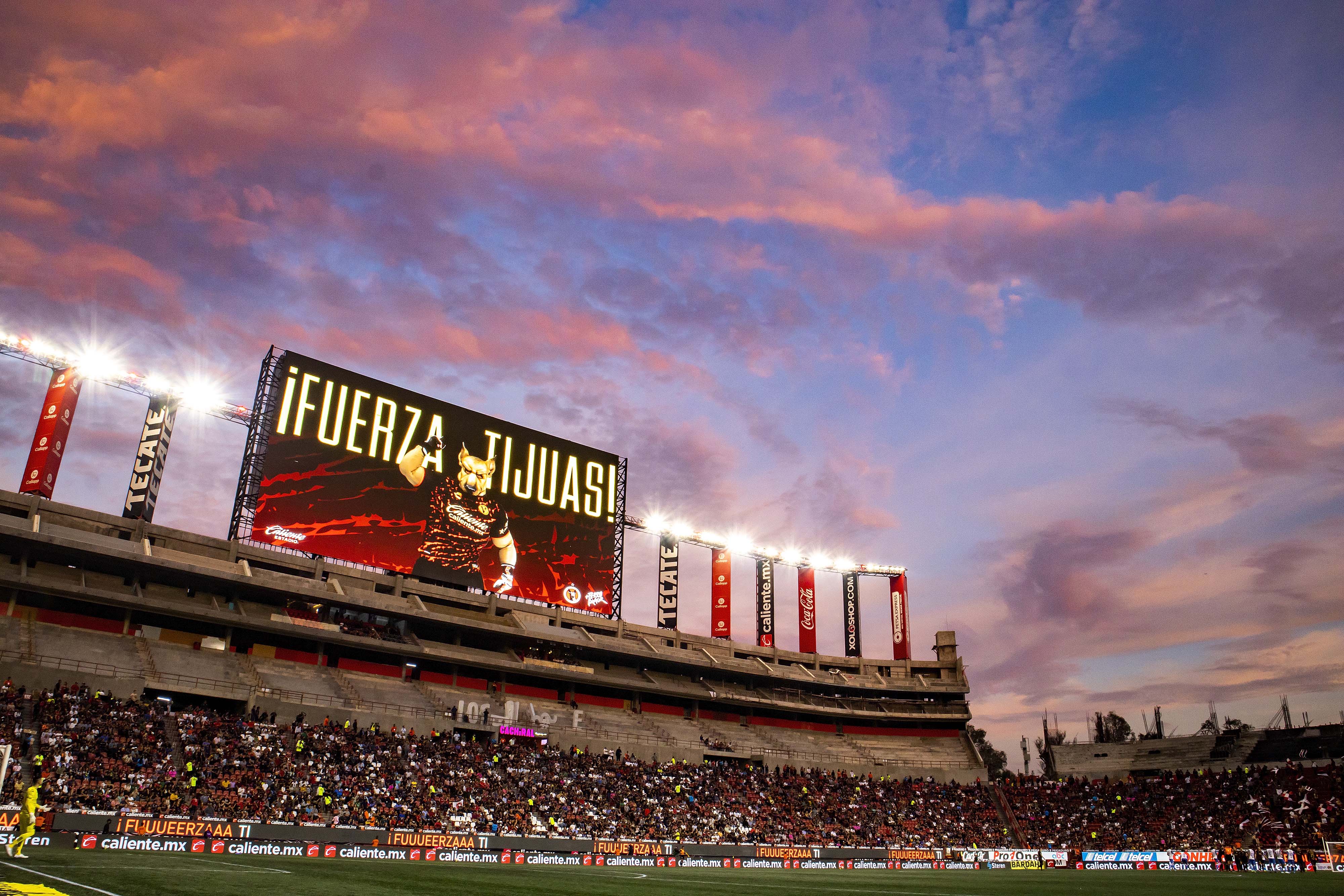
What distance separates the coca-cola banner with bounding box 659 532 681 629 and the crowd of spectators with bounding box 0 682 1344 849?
13.5 meters

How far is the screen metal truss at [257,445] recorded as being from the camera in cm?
5338

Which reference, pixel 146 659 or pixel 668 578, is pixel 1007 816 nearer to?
pixel 668 578

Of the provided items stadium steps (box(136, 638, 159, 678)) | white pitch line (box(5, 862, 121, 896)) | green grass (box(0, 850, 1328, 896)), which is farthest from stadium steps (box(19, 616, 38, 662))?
white pitch line (box(5, 862, 121, 896))

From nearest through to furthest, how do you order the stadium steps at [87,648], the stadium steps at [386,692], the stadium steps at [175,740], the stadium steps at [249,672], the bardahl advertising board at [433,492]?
the stadium steps at [175,740] → the stadium steps at [87,648] → the stadium steps at [249,672] → the stadium steps at [386,692] → the bardahl advertising board at [433,492]

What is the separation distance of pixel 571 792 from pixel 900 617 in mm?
45696

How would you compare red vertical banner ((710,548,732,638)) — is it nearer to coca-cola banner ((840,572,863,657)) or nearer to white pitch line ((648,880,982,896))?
coca-cola banner ((840,572,863,657))

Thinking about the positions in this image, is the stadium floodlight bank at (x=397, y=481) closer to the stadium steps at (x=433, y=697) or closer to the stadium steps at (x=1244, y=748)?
the stadium steps at (x=433, y=697)

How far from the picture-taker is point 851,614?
8838cm

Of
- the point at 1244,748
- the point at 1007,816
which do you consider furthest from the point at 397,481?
the point at 1244,748

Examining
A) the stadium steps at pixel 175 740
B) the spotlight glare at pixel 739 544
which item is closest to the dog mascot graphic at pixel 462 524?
the stadium steps at pixel 175 740

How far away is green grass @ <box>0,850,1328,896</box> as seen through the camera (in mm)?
17656

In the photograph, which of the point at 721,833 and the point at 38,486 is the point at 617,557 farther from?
the point at 38,486

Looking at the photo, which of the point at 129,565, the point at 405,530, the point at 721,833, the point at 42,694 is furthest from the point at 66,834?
the point at 721,833

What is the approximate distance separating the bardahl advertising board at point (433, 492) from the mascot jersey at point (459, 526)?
0.08 m
